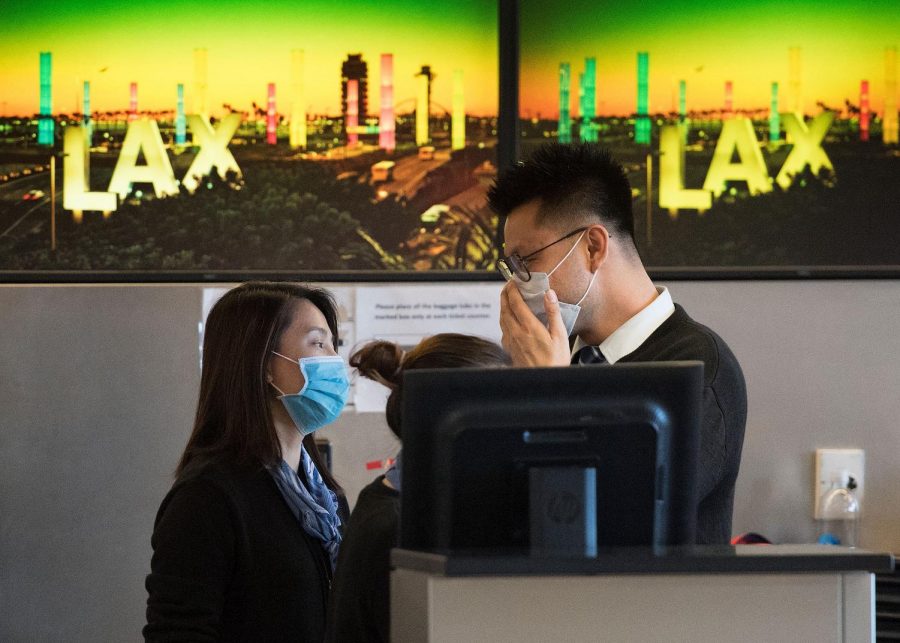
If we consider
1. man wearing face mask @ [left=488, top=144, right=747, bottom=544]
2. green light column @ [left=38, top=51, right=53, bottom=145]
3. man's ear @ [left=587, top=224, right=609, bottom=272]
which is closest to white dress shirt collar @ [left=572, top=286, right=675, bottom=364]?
man wearing face mask @ [left=488, top=144, right=747, bottom=544]

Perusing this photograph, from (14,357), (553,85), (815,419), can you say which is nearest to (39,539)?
(14,357)

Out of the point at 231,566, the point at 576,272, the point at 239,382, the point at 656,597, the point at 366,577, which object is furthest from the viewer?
the point at 576,272

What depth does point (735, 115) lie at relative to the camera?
273cm

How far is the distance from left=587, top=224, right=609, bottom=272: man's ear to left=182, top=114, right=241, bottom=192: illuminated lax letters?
1.11 meters

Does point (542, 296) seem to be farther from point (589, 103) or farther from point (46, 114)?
point (46, 114)

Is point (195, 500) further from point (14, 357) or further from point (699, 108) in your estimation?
point (699, 108)

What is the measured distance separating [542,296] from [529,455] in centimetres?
85

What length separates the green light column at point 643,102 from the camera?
2723mm

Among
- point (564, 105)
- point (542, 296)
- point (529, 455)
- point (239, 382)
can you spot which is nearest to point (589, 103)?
point (564, 105)

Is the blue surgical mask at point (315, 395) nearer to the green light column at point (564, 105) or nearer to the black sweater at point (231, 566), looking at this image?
the black sweater at point (231, 566)

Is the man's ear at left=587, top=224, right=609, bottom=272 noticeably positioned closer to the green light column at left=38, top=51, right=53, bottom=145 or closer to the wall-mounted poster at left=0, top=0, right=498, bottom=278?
the wall-mounted poster at left=0, top=0, right=498, bottom=278

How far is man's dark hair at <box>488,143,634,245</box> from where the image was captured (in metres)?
1.99

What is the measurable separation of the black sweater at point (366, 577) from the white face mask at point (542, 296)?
502mm

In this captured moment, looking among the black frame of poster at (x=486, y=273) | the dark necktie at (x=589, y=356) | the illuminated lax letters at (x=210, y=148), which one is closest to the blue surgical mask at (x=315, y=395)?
the dark necktie at (x=589, y=356)
